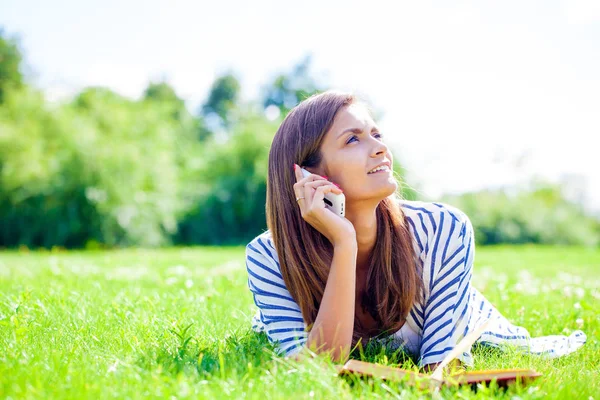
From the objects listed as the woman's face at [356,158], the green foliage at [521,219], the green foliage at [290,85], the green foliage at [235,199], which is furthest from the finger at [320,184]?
the green foliage at [290,85]

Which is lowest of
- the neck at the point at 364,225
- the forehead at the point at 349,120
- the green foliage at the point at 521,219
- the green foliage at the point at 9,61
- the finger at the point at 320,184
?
the green foliage at the point at 521,219

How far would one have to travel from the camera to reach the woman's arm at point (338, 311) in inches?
106

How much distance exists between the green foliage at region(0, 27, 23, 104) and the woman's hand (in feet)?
105

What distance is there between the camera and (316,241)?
314 centimetres

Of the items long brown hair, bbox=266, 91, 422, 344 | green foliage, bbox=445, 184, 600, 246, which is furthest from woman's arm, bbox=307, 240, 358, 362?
green foliage, bbox=445, 184, 600, 246

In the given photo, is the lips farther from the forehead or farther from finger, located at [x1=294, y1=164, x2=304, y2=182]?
finger, located at [x1=294, y1=164, x2=304, y2=182]

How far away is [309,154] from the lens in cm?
312

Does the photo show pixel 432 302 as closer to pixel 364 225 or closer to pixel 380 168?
pixel 364 225

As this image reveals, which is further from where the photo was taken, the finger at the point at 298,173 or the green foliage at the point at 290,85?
the green foliage at the point at 290,85

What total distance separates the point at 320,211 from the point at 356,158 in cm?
37

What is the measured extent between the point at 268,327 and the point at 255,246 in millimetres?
527

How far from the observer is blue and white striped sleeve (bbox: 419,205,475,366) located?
280 centimetres

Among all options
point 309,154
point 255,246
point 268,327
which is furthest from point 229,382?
point 309,154

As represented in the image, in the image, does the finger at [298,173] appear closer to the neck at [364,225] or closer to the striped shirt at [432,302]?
the neck at [364,225]
